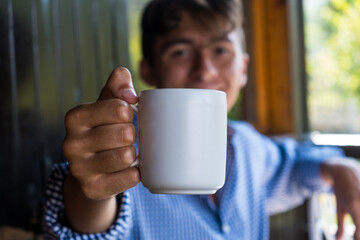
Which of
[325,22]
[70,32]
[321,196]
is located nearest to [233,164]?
[321,196]

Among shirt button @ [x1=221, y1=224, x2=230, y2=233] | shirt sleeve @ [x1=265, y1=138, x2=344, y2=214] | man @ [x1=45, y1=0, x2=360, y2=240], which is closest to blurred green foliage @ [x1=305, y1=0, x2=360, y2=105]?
shirt sleeve @ [x1=265, y1=138, x2=344, y2=214]

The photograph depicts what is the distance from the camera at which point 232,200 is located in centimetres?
106

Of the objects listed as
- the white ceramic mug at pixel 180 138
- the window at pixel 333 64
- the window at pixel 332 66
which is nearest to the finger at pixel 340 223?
the white ceramic mug at pixel 180 138

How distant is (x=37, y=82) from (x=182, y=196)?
1.67 ft

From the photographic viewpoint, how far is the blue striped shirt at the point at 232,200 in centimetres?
65

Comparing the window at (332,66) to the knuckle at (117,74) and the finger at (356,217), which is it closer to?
the finger at (356,217)

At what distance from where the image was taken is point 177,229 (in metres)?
0.90

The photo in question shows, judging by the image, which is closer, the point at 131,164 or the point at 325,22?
the point at 131,164

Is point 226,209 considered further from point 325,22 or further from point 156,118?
point 325,22

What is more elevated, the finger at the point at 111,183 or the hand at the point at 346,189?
the finger at the point at 111,183

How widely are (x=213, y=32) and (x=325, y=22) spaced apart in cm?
203

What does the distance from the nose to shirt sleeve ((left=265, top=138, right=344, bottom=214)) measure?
0.41 meters

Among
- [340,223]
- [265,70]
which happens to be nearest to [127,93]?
[340,223]

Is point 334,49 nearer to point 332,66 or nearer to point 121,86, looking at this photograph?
point 332,66
